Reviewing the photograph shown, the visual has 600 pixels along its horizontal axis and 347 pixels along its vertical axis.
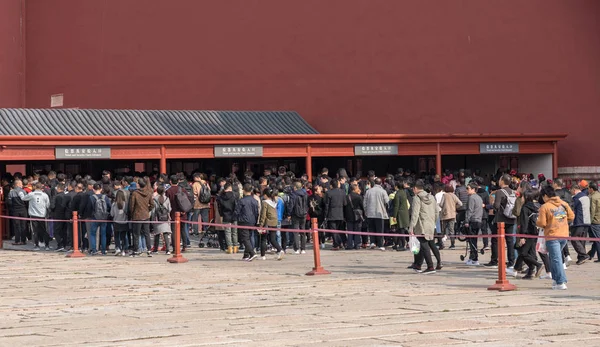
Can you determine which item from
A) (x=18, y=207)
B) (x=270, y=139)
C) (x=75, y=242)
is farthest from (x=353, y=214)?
(x=18, y=207)

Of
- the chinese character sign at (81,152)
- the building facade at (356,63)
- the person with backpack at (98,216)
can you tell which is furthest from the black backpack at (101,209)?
the building facade at (356,63)

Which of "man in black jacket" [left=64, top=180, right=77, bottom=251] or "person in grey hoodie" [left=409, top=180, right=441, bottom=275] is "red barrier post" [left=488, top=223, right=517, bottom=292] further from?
"man in black jacket" [left=64, top=180, right=77, bottom=251]

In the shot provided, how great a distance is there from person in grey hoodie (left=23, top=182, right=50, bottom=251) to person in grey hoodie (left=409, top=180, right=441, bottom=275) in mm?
9728

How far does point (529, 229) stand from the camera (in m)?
17.4

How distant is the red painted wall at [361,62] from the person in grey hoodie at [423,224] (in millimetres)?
15880

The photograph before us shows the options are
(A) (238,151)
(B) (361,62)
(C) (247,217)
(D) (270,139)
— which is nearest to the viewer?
(C) (247,217)

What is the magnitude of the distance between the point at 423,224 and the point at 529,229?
1841 millimetres

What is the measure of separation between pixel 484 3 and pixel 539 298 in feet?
68.4

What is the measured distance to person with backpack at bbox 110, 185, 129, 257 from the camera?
Answer: 73.4 ft

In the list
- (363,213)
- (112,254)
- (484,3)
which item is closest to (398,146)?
(484,3)

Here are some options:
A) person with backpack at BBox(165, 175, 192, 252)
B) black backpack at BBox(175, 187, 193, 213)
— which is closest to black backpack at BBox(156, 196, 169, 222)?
person with backpack at BBox(165, 175, 192, 252)

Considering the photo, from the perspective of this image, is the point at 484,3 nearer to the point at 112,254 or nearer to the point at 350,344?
the point at 112,254

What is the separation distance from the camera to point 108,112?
33.4 m

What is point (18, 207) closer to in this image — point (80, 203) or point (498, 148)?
point (80, 203)
